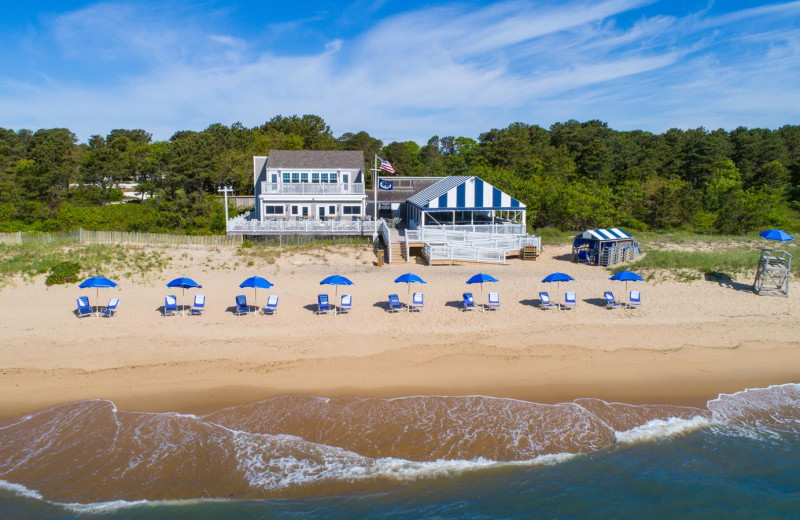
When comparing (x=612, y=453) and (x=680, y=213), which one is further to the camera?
(x=680, y=213)

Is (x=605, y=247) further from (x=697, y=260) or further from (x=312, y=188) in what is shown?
(x=312, y=188)

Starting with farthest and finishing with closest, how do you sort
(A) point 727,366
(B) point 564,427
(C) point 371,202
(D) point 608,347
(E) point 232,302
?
(C) point 371,202
(E) point 232,302
(D) point 608,347
(A) point 727,366
(B) point 564,427

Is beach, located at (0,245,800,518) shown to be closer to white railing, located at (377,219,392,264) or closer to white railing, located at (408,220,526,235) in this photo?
white railing, located at (377,219,392,264)

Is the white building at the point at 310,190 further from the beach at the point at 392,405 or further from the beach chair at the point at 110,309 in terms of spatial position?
the beach chair at the point at 110,309

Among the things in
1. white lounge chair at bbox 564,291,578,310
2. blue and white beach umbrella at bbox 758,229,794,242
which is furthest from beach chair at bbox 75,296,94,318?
blue and white beach umbrella at bbox 758,229,794,242

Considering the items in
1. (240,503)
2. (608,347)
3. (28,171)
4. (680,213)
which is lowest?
(240,503)

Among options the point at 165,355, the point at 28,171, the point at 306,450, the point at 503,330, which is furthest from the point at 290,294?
the point at 28,171

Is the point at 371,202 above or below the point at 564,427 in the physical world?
above

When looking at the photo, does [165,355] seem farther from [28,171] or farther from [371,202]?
[28,171]

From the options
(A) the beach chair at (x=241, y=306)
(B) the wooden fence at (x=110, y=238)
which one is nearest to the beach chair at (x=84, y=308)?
(A) the beach chair at (x=241, y=306)
